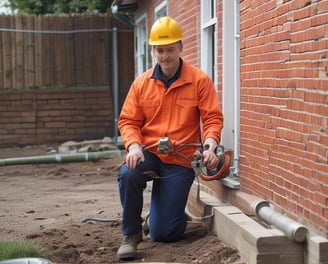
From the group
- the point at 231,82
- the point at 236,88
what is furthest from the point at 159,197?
the point at 231,82

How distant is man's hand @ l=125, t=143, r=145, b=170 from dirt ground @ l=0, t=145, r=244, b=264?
30.8 inches

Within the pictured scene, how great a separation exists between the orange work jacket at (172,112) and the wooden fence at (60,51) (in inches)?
474

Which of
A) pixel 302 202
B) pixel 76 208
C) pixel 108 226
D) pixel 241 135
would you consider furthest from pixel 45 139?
pixel 302 202

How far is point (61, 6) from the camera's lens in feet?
80.0

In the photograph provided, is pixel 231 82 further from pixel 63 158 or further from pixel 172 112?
pixel 63 158

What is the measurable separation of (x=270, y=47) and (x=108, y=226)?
9.75 ft

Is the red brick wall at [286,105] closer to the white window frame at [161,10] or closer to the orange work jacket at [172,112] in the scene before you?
the orange work jacket at [172,112]

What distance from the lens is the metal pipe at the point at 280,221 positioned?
500 centimetres

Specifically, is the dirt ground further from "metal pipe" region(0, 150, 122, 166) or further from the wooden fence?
the wooden fence

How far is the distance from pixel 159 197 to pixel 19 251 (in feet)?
4.53

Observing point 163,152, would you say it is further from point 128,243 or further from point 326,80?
point 326,80

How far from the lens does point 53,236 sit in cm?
728

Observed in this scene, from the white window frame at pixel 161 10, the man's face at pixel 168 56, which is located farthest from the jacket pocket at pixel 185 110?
the white window frame at pixel 161 10

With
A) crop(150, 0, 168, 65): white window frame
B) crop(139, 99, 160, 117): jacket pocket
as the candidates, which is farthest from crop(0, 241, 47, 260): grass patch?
crop(150, 0, 168, 65): white window frame
